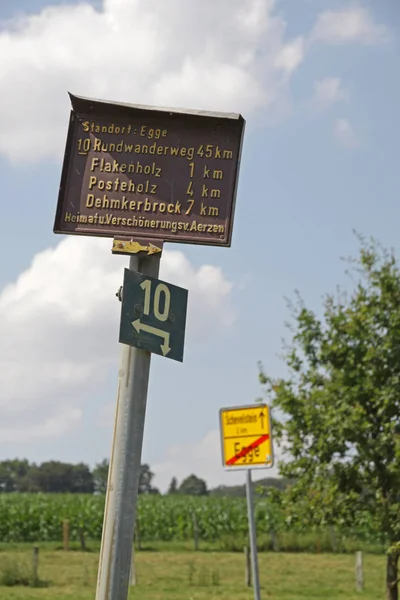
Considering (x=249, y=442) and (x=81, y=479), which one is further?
(x=81, y=479)

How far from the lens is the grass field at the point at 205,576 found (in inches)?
908

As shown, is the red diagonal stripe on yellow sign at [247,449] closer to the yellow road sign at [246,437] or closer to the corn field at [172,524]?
the yellow road sign at [246,437]

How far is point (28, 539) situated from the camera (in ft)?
144

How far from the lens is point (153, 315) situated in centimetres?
664

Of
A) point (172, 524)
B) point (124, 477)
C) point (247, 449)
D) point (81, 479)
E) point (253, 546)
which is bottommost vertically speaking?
point (253, 546)

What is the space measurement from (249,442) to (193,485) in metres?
112

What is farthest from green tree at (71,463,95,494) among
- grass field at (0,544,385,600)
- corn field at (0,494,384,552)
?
grass field at (0,544,385,600)

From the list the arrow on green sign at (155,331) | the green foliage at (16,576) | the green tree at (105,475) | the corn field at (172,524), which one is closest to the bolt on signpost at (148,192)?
the arrow on green sign at (155,331)

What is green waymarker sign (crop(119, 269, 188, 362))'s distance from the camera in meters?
6.53

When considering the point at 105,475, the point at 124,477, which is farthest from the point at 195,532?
the point at 105,475

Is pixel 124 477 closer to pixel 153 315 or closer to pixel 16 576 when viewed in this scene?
pixel 153 315

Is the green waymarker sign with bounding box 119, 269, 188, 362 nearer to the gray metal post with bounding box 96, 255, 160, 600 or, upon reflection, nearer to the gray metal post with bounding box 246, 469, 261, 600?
the gray metal post with bounding box 96, 255, 160, 600

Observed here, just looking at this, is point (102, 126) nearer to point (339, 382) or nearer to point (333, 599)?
point (339, 382)

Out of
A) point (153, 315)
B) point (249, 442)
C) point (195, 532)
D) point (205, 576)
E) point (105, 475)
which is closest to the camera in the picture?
point (153, 315)
